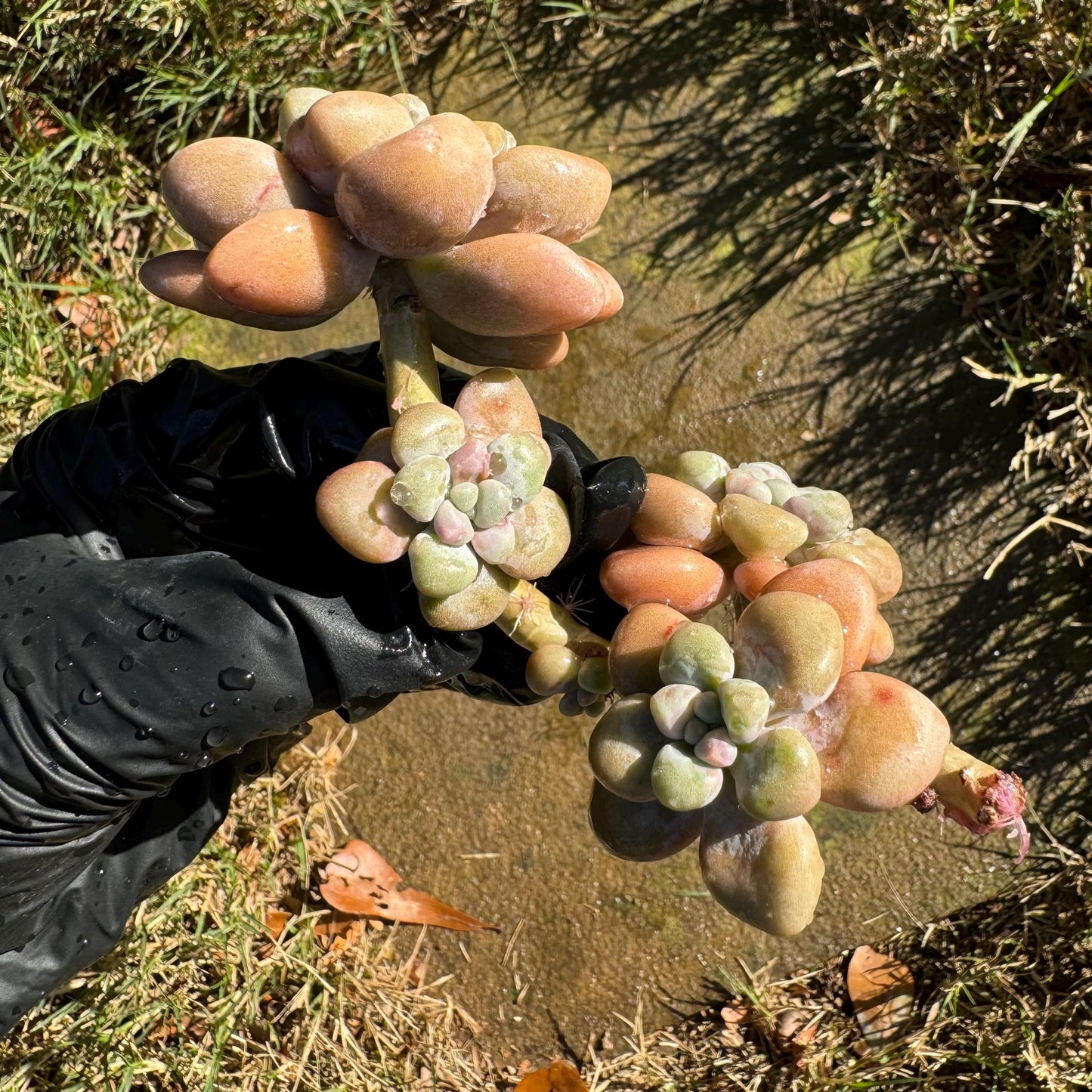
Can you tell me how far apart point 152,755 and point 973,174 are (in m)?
1.82

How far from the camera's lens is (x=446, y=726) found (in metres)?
2.02

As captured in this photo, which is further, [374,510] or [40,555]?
[40,555]

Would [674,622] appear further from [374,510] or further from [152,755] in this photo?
[152,755]

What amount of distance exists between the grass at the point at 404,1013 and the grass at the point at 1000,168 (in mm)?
866

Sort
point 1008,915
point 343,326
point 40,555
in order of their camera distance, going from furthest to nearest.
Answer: point 343,326 < point 1008,915 < point 40,555

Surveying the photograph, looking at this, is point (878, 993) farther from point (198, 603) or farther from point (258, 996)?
point (198, 603)

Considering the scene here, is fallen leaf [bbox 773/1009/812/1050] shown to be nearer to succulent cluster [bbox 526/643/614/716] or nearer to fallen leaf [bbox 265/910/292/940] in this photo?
fallen leaf [bbox 265/910/292/940]

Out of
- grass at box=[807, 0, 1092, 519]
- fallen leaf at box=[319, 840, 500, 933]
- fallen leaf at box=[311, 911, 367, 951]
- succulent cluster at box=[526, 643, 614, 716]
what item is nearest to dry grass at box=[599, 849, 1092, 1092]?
fallen leaf at box=[319, 840, 500, 933]

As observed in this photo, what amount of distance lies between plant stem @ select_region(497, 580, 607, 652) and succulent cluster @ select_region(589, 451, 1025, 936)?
7 centimetres

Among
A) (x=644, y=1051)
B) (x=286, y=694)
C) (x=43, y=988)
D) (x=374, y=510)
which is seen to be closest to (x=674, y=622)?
(x=374, y=510)

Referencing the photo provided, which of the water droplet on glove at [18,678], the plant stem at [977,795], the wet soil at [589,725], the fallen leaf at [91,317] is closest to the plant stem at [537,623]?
the plant stem at [977,795]

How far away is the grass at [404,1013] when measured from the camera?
183 centimetres

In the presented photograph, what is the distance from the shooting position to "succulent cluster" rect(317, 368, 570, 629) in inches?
31.3

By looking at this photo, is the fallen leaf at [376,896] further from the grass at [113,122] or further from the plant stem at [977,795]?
the plant stem at [977,795]
